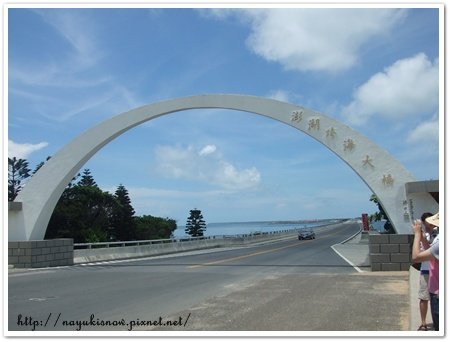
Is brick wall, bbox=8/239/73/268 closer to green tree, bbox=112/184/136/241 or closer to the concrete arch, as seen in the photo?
the concrete arch

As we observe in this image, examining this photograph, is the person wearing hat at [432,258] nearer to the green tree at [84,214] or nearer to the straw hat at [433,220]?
the straw hat at [433,220]

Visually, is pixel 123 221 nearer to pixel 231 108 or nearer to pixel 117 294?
pixel 231 108

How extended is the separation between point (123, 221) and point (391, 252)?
45.9 metres

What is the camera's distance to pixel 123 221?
189 feet

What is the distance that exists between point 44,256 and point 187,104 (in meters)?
8.29

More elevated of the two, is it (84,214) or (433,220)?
(433,220)

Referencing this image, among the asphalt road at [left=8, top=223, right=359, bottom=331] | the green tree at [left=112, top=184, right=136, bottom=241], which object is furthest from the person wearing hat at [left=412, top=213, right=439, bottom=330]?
the green tree at [left=112, top=184, right=136, bottom=241]

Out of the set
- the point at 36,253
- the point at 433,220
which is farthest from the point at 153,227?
the point at 433,220

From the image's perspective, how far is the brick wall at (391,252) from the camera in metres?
15.1

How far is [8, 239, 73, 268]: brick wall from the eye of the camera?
18.1 metres

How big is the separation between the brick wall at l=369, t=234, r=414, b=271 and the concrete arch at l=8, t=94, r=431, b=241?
3.89ft

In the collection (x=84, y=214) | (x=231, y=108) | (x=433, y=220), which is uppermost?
(x=231, y=108)

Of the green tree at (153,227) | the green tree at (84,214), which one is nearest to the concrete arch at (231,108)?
the green tree at (84,214)
